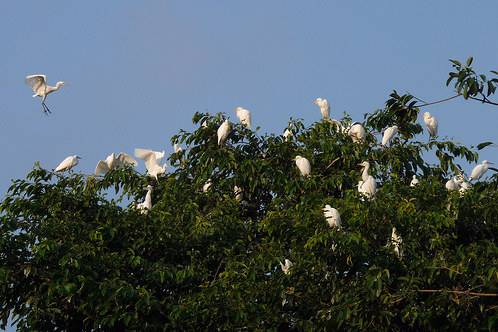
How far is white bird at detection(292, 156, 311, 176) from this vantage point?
8.76 meters

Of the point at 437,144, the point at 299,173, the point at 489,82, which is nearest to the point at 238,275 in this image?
the point at 299,173

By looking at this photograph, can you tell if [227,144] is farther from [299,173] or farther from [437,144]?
[437,144]

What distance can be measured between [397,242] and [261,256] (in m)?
1.23

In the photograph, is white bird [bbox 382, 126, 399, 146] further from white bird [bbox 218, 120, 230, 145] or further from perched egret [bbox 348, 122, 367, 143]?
white bird [bbox 218, 120, 230, 145]

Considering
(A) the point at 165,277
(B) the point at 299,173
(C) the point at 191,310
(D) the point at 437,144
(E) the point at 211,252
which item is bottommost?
(C) the point at 191,310

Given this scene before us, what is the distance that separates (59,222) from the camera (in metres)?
7.61

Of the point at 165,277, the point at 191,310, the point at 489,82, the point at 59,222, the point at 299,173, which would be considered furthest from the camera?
the point at 299,173

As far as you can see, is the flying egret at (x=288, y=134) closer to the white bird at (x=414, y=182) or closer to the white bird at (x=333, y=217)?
the white bird at (x=414, y=182)

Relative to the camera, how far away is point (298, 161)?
8.94 meters

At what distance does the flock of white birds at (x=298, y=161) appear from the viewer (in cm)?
754

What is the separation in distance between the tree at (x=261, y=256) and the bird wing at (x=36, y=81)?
2.51 meters

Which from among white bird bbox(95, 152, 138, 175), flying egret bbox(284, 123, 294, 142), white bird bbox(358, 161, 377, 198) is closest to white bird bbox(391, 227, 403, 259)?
white bird bbox(358, 161, 377, 198)

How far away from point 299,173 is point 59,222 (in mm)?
2951

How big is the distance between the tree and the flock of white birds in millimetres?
150
